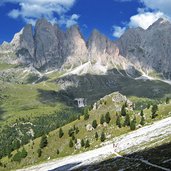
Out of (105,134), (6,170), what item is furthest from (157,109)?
(6,170)

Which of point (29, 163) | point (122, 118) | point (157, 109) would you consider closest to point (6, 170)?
point (29, 163)

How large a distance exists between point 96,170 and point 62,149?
10239 centimetres

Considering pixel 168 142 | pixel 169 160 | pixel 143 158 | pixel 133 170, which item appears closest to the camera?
pixel 169 160

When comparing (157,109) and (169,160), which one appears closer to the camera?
(169,160)

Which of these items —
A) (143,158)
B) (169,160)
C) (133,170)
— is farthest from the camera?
(143,158)

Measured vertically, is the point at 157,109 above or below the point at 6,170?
above

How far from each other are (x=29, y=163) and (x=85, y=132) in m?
35.9

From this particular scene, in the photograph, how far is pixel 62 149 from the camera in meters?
189

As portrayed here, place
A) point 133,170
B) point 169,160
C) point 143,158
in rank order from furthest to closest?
point 143,158 → point 133,170 → point 169,160

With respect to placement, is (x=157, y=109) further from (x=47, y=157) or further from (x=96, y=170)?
(x=96, y=170)

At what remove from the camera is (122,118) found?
19850cm

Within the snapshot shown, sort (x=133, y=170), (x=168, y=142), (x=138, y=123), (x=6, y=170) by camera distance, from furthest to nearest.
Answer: (x=6, y=170), (x=138, y=123), (x=168, y=142), (x=133, y=170)

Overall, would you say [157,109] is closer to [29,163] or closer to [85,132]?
[85,132]

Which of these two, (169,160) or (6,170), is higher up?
(169,160)
